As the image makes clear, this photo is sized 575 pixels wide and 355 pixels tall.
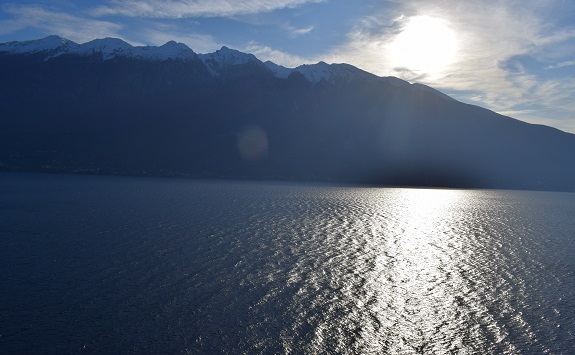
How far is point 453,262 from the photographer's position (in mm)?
63156

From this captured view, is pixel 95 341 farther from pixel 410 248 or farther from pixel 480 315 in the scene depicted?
pixel 410 248

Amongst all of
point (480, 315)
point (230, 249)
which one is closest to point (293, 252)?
point (230, 249)

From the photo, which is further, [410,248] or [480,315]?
[410,248]

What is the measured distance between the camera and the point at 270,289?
147 ft

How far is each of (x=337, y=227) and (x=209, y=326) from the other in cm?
5884

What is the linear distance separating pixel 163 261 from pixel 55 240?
21352 millimetres

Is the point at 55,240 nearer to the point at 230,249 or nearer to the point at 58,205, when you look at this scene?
the point at 230,249

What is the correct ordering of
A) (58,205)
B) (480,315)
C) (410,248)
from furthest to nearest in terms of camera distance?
(58,205), (410,248), (480,315)

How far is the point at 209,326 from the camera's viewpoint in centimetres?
3459

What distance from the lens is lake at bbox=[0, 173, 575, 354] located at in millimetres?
32969

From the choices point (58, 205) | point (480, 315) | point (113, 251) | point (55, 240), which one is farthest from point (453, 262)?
point (58, 205)

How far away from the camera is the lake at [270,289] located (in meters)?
33.0

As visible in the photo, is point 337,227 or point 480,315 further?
point 337,227

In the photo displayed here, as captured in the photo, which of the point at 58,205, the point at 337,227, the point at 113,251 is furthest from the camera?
the point at 58,205
